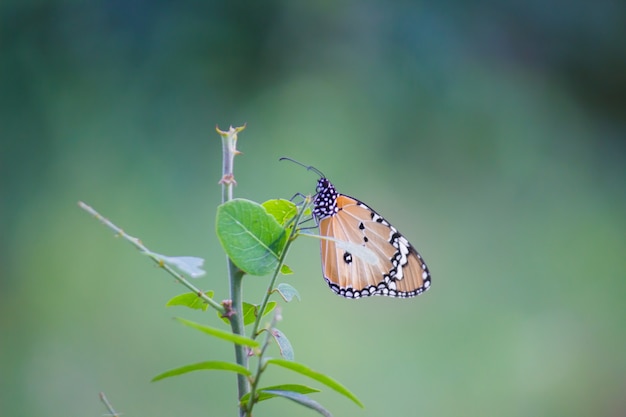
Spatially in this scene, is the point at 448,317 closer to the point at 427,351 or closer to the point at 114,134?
the point at 427,351

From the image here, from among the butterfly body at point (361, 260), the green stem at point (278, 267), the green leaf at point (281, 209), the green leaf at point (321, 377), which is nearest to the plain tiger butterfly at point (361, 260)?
the butterfly body at point (361, 260)

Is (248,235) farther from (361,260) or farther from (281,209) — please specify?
(361,260)

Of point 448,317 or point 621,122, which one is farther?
point 621,122

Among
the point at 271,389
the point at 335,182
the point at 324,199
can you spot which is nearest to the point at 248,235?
the point at 271,389

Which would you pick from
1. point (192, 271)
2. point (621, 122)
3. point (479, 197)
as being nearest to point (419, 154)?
point (479, 197)

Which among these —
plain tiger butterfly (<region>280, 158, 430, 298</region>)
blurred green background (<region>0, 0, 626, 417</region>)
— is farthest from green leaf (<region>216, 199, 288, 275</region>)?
blurred green background (<region>0, 0, 626, 417</region>)

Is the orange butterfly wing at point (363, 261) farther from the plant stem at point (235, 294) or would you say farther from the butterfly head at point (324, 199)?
the plant stem at point (235, 294)
